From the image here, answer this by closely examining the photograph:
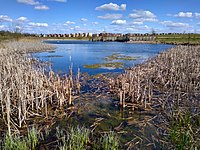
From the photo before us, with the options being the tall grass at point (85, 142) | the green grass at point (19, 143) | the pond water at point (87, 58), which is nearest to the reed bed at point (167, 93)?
the tall grass at point (85, 142)

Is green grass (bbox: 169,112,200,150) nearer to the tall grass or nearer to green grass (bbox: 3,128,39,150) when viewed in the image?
the tall grass

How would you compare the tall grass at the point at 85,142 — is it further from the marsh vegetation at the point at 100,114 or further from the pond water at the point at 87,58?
the pond water at the point at 87,58

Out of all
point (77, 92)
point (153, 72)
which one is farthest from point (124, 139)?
point (153, 72)

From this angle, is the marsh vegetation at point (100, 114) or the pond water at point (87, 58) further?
the pond water at point (87, 58)

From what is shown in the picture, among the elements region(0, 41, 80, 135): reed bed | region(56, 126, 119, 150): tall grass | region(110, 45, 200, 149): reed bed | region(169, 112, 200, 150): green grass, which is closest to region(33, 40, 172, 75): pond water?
region(0, 41, 80, 135): reed bed

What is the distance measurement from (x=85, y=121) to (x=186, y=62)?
417 inches

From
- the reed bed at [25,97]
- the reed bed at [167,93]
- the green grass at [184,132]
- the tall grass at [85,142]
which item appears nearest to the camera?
the green grass at [184,132]

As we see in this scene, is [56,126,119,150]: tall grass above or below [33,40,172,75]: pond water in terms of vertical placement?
below

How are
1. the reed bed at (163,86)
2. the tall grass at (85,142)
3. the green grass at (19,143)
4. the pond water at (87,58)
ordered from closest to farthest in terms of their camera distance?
1. the green grass at (19,143)
2. the tall grass at (85,142)
3. the reed bed at (163,86)
4. the pond water at (87,58)

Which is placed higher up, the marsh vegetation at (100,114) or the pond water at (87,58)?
the pond water at (87,58)

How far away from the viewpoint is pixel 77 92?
12.6 m

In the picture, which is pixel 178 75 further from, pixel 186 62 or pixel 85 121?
pixel 85 121

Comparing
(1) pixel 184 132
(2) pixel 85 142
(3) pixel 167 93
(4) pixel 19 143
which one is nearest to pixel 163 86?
(3) pixel 167 93

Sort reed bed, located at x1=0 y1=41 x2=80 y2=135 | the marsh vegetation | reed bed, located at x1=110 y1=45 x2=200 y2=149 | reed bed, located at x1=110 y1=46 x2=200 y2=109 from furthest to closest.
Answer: reed bed, located at x1=110 y1=46 x2=200 y2=109
reed bed, located at x1=110 y1=45 x2=200 y2=149
reed bed, located at x1=0 y1=41 x2=80 y2=135
the marsh vegetation
